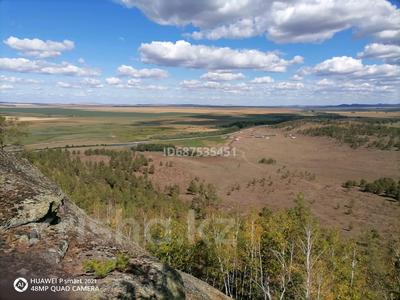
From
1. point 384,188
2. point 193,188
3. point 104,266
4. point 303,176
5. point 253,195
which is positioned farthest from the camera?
point 303,176

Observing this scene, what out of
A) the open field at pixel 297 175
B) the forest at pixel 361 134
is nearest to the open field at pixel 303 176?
the open field at pixel 297 175

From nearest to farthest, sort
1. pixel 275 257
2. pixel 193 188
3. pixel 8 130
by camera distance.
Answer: pixel 275 257 → pixel 8 130 → pixel 193 188

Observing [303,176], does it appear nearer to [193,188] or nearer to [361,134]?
[193,188]

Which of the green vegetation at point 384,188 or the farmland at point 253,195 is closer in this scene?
the farmland at point 253,195

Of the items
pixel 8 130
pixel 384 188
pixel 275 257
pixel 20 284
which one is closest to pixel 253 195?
Answer: pixel 384 188

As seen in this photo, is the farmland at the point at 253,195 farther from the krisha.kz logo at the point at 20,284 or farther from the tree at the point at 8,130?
the krisha.kz logo at the point at 20,284
